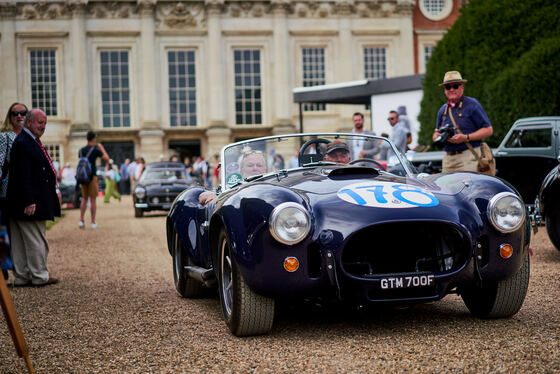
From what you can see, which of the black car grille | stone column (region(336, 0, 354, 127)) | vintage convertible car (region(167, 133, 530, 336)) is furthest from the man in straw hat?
stone column (region(336, 0, 354, 127))

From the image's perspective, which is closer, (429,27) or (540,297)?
(540,297)

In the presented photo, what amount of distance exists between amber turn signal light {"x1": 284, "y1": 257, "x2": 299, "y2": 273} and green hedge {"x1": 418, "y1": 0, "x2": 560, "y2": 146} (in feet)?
37.4

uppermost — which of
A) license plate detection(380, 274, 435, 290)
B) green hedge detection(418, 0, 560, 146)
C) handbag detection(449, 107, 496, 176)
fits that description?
green hedge detection(418, 0, 560, 146)

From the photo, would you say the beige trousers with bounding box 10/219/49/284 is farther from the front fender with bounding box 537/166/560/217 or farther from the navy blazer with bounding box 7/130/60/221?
the front fender with bounding box 537/166/560/217

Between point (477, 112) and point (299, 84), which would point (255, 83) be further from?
point (477, 112)

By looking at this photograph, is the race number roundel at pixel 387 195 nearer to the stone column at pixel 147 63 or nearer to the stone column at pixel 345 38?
the stone column at pixel 147 63

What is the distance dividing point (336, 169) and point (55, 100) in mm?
36084

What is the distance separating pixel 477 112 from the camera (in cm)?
739

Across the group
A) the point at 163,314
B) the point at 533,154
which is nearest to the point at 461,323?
the point at 163,314

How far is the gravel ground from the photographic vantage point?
379 centimetres

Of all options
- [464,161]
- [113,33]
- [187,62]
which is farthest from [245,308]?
[113,33]

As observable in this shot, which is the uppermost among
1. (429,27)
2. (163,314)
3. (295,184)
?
(429,27)

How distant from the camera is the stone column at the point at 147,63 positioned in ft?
126

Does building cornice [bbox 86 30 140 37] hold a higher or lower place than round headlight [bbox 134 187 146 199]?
higher
